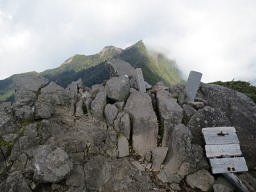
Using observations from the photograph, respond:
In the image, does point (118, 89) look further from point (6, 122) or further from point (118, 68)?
point (6, 122)

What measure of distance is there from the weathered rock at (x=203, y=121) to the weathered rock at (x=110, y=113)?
4369 mm

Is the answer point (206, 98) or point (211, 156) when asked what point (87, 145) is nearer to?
point (211, 156)

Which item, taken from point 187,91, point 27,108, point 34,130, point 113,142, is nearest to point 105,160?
point 113,142

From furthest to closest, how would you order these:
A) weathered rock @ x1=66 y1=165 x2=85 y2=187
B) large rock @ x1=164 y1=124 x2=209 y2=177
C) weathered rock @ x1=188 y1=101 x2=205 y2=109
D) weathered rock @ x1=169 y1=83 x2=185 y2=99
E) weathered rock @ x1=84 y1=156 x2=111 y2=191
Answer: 1. weathered rock @ x1=169 y1=83 x2=185 y2=99
2. weathered rock @ x1=188 y1=101 x2=205 y2=109
3. large rock @ x1=164 y1=124 x2=209 y2=177
4. weathered rock @ x1=84 y1=156 x2=111 y2=191
5. weathered rock @ x1=66 y1=165 x2=85 y2=187

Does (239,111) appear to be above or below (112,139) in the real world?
above

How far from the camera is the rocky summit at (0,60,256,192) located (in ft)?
19.2

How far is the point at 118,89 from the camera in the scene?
925 cm

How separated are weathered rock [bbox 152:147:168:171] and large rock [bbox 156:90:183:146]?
18.9 inches

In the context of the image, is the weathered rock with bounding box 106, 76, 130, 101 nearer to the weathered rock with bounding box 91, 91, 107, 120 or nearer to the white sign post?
the weathered rock with bounding box 91, 91, 107, 120

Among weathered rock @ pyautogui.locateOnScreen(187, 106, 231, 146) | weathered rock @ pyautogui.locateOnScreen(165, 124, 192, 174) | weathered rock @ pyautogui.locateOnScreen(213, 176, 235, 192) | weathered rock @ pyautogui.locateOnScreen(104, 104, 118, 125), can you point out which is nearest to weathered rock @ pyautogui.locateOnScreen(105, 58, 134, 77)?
weathered rock @ pyautogui.locateOnScreen(104, 104, 118, 125)

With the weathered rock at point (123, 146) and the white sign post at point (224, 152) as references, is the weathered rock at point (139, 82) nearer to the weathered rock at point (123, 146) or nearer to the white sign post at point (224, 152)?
the weathered rock at point (123, 146)

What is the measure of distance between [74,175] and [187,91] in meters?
8.84

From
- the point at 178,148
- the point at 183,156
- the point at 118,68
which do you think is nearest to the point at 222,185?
the point at 183,156

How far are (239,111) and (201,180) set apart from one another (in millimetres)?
5507
